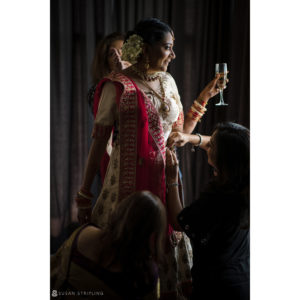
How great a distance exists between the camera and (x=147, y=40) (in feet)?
5.98

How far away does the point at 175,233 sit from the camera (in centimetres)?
193

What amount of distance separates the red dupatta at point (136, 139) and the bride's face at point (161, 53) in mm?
133

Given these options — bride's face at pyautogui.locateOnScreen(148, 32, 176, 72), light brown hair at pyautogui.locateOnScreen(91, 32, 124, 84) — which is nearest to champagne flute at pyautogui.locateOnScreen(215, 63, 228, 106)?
bride's face at pyautogui.locateOnScreen(148, 32, 176, 72)

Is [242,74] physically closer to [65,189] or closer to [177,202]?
[177,202]

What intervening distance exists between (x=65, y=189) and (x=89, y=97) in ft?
1.38

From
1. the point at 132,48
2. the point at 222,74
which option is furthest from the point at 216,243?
the point at 132,48

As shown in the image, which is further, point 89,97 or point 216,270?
point 89,97

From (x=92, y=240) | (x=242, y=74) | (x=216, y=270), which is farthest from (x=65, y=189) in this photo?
(x=242, y=74)

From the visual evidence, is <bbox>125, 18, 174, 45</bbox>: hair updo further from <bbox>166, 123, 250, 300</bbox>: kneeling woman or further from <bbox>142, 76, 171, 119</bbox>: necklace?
<bbox>166, 123, 250, 300</bbox>: kneeling woman

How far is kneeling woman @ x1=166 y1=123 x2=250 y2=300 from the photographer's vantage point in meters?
1.80

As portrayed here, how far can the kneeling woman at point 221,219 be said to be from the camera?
1.80 metres

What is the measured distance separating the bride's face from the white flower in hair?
5 centimetres

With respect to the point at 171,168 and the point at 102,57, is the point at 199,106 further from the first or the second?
the point at 102,57

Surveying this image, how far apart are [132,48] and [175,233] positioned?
84 centimetres
